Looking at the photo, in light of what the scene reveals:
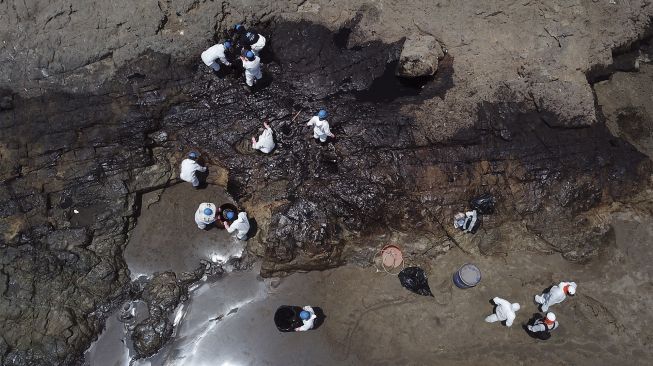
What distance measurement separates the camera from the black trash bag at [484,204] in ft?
25.6

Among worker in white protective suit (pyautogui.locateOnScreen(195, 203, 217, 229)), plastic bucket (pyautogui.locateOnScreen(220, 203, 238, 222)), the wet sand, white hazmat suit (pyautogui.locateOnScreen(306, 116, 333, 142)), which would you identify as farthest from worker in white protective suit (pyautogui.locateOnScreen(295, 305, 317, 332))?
white hazmat suit (pyautogui.locateOnScreen(306, 116, 333, 142))

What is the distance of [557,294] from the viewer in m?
7.13

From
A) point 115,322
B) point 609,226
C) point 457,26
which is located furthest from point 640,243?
point 115,322

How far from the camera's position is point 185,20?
8.80 m

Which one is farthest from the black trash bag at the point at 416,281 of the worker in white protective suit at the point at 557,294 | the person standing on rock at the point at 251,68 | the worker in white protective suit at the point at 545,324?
the person standing on rock at the point at 251,68

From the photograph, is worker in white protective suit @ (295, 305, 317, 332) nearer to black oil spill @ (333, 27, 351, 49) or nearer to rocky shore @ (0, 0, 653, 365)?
rocky shore @ (0, 0, 653, 365)

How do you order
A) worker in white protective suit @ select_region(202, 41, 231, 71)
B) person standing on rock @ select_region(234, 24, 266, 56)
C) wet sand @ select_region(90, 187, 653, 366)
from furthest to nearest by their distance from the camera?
person standing on rock @ select_region(234, 24, 266, 56), worker in white protective suit @ select_region(202, 41, 231, 71), wet sand @ select_region(90, 187, 653, 366)

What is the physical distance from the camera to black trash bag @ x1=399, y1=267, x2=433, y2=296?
7.62m

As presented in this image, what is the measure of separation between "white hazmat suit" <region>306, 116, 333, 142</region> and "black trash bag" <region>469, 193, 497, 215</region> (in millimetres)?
2914

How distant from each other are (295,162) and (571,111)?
5.42m

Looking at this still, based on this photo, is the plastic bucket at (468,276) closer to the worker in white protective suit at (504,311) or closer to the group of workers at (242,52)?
the worker in white protective suit at (504,311)

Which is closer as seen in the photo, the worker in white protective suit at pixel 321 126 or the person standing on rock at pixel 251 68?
the worker in white protective suit at pixel 321 126

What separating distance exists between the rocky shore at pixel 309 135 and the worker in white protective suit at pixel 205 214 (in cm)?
71

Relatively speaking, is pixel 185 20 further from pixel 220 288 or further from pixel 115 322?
pixel 115 322
